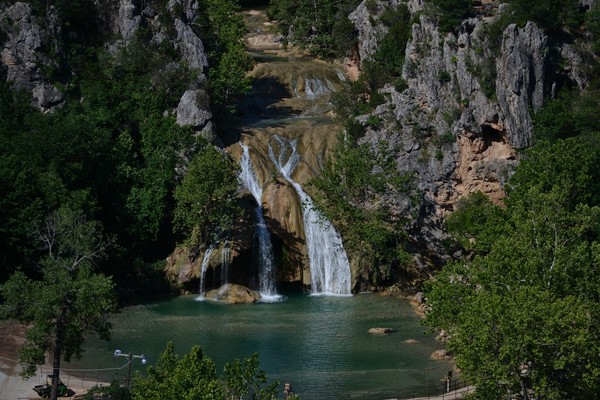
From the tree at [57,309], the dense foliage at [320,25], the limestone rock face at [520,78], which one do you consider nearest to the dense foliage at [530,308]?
the tree at [57,309]

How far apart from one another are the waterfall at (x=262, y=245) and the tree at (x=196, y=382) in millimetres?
41886

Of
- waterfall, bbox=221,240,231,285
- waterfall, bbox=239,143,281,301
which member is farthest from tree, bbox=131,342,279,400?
waterfall, bbox=221,240,231,285

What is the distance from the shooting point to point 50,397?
5297cm

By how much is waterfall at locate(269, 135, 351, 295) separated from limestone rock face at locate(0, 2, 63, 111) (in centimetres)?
2751

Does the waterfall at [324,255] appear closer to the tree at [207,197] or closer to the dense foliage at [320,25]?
the tree at [207,197]

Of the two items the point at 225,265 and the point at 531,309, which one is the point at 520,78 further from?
the point at 531,309

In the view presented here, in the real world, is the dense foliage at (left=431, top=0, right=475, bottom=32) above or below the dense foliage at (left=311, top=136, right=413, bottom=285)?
above

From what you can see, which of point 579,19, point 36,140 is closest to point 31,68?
point 36,140

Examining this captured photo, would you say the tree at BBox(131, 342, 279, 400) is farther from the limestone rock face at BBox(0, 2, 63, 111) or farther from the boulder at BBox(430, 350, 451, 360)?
the limestone rock face at BBox(0, 2, 63, 111)

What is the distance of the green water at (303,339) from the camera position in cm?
6091

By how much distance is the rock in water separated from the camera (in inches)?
3164

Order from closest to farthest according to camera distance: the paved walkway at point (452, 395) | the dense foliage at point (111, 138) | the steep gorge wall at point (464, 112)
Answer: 1. the paved walkway at point (452, 395)
2. the dense foliage at point (111, 138)
3. the steep gorge wall at point (464, 112)

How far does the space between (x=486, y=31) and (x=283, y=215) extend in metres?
24.7

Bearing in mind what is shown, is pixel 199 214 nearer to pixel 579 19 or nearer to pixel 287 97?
pixel 287 97
